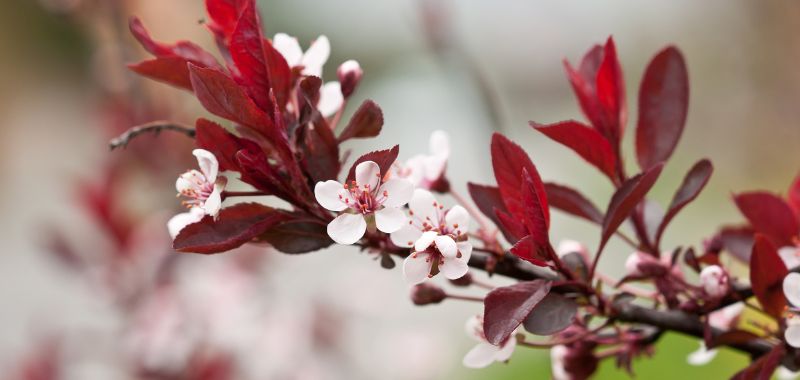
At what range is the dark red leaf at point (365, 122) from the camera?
47 centimetres

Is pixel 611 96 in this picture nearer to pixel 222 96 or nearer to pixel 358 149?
pixel 222 96

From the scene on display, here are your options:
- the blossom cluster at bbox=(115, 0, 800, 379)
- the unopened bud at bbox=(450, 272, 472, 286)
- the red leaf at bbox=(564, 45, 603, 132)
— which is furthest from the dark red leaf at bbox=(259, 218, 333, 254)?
the red leaf at bbox=(564, 45, 603, 132)


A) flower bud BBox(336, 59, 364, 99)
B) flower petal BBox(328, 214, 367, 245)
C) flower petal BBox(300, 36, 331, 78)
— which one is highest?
flower petal BBox(300, 36, 331, 78)

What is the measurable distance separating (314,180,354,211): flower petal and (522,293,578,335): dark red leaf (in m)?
0.12

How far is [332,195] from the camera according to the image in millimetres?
437

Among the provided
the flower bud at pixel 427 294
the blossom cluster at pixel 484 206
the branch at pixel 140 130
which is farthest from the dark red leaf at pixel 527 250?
the branch at pixel 140 130

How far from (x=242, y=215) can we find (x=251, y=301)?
1157 millimetres

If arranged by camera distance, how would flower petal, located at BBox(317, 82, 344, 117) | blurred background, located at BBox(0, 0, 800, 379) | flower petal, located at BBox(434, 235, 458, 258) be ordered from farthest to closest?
blurred background, located at BBox(0, 0, 800, 379), flower petal, located at BBox(317, 82, 344, 117), flower petal, located at BBox(434, 235, 458, 258)

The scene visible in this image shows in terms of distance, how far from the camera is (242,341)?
1.51 metres

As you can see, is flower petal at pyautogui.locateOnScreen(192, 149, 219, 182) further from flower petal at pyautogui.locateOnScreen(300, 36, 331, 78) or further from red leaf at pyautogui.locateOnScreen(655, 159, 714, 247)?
red leaf at pyautogui.locateOnScreen(655, 159, 714, 247)

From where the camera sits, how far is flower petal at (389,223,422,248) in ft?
1.46

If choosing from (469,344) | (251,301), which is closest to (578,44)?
(469,344)

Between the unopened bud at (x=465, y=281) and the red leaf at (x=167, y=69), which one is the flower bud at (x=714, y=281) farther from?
the red leaf at (x=167, y=69)

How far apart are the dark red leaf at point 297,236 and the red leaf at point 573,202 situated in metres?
0.18
